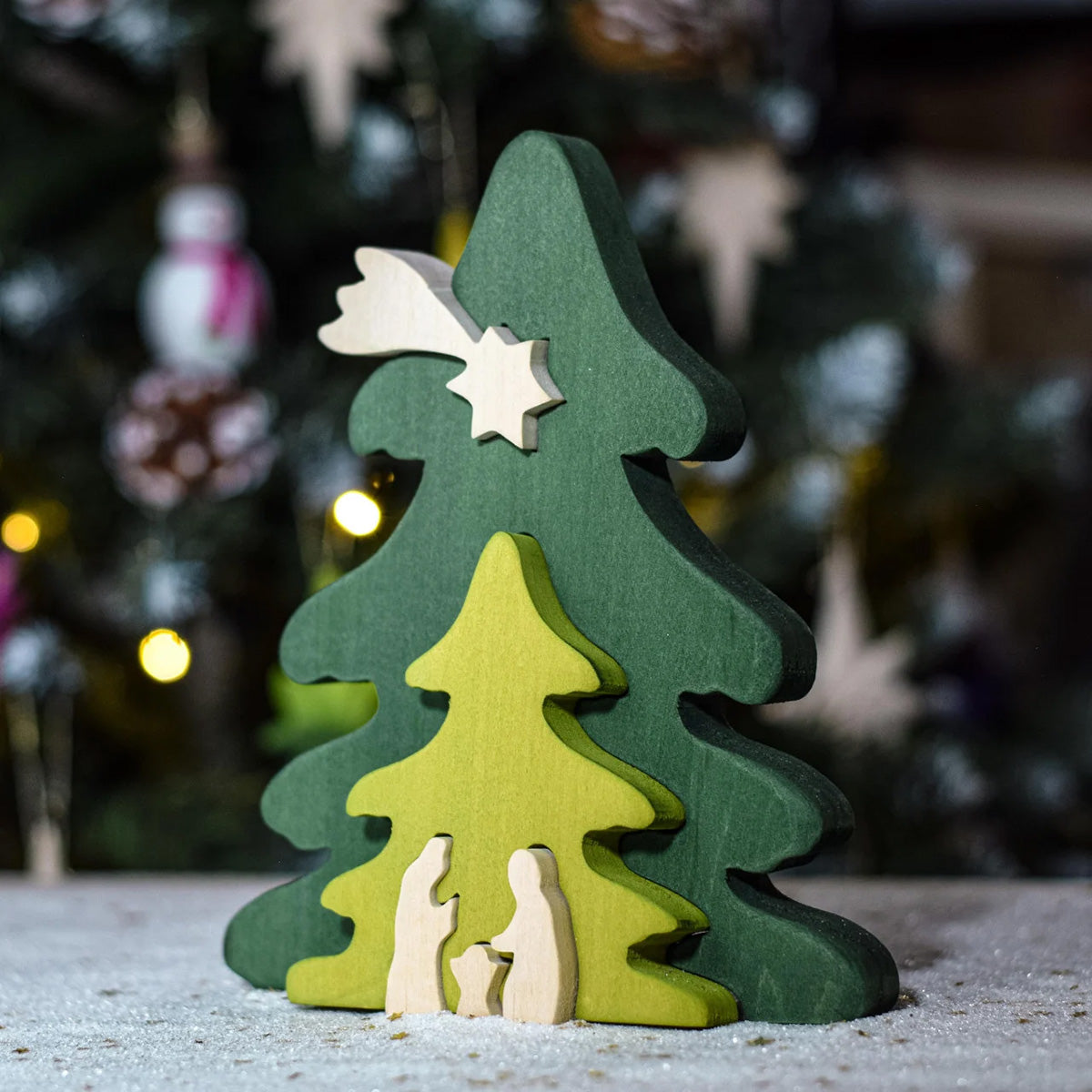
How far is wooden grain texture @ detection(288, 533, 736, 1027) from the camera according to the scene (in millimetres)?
596

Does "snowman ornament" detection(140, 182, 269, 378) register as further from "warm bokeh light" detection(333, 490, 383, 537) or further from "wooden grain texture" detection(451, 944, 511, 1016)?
"wooden grain texture" detection(451, 944, 511, 1016)

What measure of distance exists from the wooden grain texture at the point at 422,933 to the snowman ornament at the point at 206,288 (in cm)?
63

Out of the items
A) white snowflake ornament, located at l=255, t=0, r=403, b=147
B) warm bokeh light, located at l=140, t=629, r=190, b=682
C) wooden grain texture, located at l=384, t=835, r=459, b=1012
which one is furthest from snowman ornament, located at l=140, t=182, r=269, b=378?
wooden grain texture, located at l=384, t=835, r=459, b=1012

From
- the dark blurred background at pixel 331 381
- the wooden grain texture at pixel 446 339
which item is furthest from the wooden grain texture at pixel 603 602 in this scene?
the dark blurred background at pixel 331 381

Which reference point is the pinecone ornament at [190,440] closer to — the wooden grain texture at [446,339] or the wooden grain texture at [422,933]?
the wooden grain texture at [446,339]

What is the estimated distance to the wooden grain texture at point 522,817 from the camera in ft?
1.96

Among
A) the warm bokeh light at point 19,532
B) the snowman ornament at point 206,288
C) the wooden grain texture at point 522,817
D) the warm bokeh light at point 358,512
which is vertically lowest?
the wooden grain texture at point 522,817

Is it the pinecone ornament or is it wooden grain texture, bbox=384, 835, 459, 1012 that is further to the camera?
the pinecone ornament

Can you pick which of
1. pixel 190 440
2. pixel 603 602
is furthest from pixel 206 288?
pixel 603 602

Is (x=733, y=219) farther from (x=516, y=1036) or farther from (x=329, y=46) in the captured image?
(x=516, y=1036)

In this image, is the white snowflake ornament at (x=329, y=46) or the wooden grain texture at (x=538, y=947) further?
the white snowflake ornament at (x=329, y=46)

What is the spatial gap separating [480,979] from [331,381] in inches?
27.6

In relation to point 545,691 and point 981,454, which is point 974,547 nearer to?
point 981,454

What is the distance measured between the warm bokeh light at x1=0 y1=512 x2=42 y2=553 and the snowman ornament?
0.69 feet
